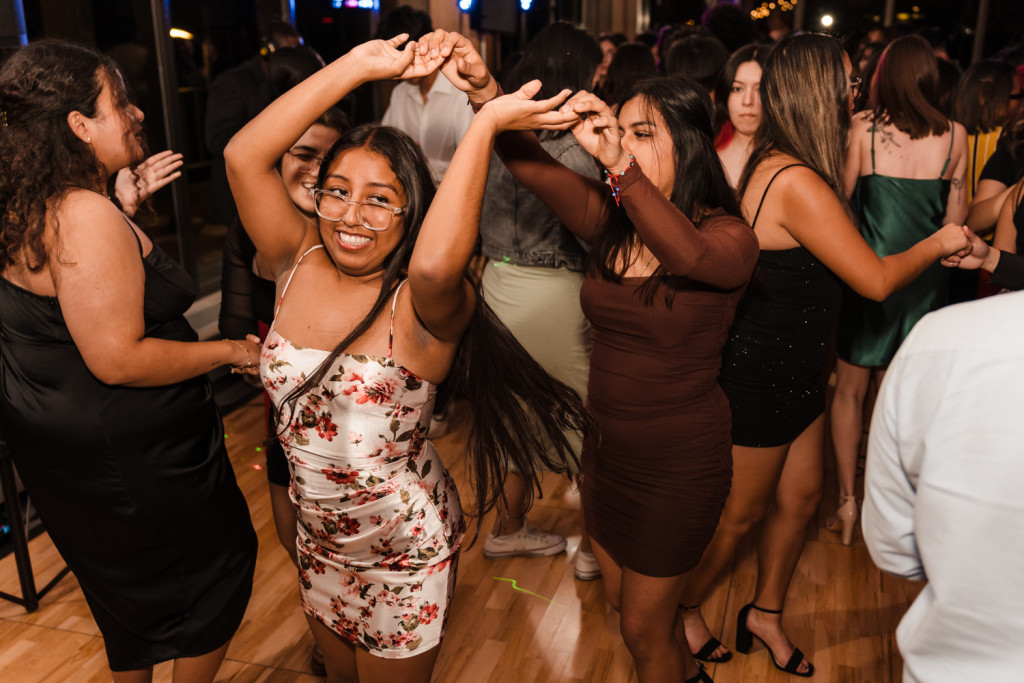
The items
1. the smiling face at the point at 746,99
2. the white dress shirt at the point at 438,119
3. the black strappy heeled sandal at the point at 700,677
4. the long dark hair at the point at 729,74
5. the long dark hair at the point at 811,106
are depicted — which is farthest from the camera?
the white dress shirt at the point at 438,119

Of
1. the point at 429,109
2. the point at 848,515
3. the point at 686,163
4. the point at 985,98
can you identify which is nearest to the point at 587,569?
the point at 848,515

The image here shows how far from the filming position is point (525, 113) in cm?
132

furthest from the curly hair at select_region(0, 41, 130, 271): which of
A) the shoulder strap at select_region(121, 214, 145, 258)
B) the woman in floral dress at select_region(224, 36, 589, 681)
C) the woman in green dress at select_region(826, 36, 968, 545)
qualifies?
the woman in green dress at select_region(826, 36, 968, 545)

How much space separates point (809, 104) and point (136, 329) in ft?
5.21

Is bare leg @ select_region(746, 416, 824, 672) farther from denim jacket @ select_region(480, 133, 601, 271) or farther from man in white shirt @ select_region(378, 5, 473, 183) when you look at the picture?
man in white shirt @ select_region(378, 5, 473, 183)

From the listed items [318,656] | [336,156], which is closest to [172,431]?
[336,156]

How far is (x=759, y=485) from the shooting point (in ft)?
6.90

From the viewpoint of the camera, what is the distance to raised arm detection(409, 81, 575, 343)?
49.2 inches

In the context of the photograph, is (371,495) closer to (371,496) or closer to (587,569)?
(371,496)

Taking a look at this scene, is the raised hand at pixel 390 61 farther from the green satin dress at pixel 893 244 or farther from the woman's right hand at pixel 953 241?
the green satin dress at pixel 893 244

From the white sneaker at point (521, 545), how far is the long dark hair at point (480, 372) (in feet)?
3.76

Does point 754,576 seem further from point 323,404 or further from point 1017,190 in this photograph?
point 323,404

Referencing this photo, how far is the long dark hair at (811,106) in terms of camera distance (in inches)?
78.3

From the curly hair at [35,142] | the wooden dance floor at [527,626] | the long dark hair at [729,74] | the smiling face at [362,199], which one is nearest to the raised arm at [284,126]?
the smiling face at [362,199]
